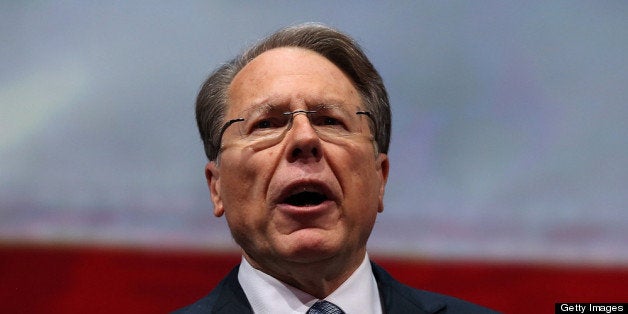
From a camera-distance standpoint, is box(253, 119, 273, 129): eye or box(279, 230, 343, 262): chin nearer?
box(279, 230, 343, 262): chin

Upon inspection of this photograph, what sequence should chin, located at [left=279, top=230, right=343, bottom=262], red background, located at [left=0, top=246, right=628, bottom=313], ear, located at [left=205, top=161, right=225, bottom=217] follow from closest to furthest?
1. chin, located at [left=279, top=230, right=343, bottom=262]
2. ear, located at [left=205, top=161, right=225, bottom=217]
3. red background, located at [left=0, top=246, right=628, bottom=313]

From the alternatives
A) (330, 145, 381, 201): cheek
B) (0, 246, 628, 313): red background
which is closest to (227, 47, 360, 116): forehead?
(330, 145, 381, 201): cheek

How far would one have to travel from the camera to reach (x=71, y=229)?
210 cm

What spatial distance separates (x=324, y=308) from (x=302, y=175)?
31 cm

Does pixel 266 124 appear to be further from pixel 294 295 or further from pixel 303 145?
pixel 294 295

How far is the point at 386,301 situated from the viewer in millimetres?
1691

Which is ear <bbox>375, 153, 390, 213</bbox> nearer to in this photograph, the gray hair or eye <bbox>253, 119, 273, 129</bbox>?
the gray hair

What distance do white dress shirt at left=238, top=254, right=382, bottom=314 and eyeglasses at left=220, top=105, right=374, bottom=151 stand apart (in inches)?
12.0

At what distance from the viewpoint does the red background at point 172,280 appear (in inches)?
A: 81.4

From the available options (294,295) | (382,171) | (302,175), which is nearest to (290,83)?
(302,175)

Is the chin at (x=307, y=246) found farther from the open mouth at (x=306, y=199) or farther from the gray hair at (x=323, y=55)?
the gray hair at (x=323, y=55)

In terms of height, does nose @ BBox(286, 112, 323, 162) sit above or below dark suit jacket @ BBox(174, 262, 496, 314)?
above

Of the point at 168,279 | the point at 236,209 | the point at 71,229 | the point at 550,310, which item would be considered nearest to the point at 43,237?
the point at 71,229

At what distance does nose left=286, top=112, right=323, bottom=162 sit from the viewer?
1550mm
